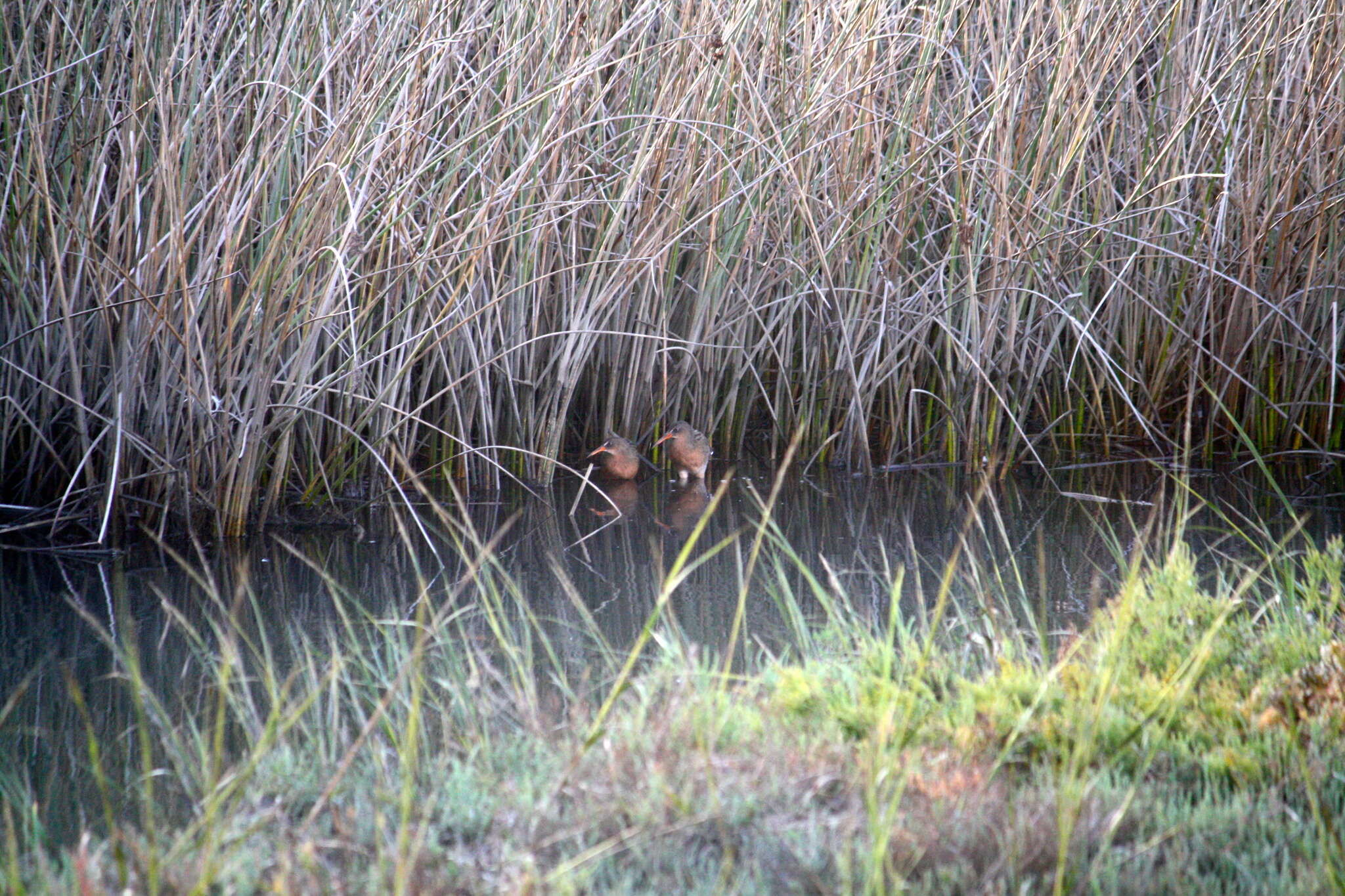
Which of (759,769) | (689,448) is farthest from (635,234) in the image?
(759,769)

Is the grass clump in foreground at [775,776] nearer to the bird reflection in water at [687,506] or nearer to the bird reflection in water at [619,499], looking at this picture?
the bird reflection in water at [687,506]

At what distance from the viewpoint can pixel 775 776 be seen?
194 cm

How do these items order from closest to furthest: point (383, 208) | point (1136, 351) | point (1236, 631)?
point (1236, 631) < point (383, 208) < point (1136, 351)

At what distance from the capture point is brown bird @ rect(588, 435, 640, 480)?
485 cm

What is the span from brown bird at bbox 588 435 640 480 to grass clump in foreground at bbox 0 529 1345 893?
221 cm

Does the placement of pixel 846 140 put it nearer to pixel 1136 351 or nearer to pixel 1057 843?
pixel 1136 351

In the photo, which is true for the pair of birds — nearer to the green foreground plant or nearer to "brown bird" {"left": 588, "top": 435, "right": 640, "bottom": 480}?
"brown bird" {"left": 588, "top": 435, "right": 640, "bottom": 480}

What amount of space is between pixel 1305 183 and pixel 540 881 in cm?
444

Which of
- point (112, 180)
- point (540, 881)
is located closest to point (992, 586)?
point (540, 881)

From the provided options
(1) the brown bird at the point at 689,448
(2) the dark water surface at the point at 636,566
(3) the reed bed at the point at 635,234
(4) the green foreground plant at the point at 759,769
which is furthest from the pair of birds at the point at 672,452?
(4) the green foreground plant at the point at 759,769

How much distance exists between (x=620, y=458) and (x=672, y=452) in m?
0.27

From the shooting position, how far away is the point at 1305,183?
15.7ft

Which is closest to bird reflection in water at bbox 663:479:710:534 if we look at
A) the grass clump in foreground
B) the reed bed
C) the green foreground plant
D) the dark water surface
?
the dark water surface

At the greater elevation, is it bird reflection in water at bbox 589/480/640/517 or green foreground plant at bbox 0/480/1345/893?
green foreground plant at bbox 0/480/1345/893
